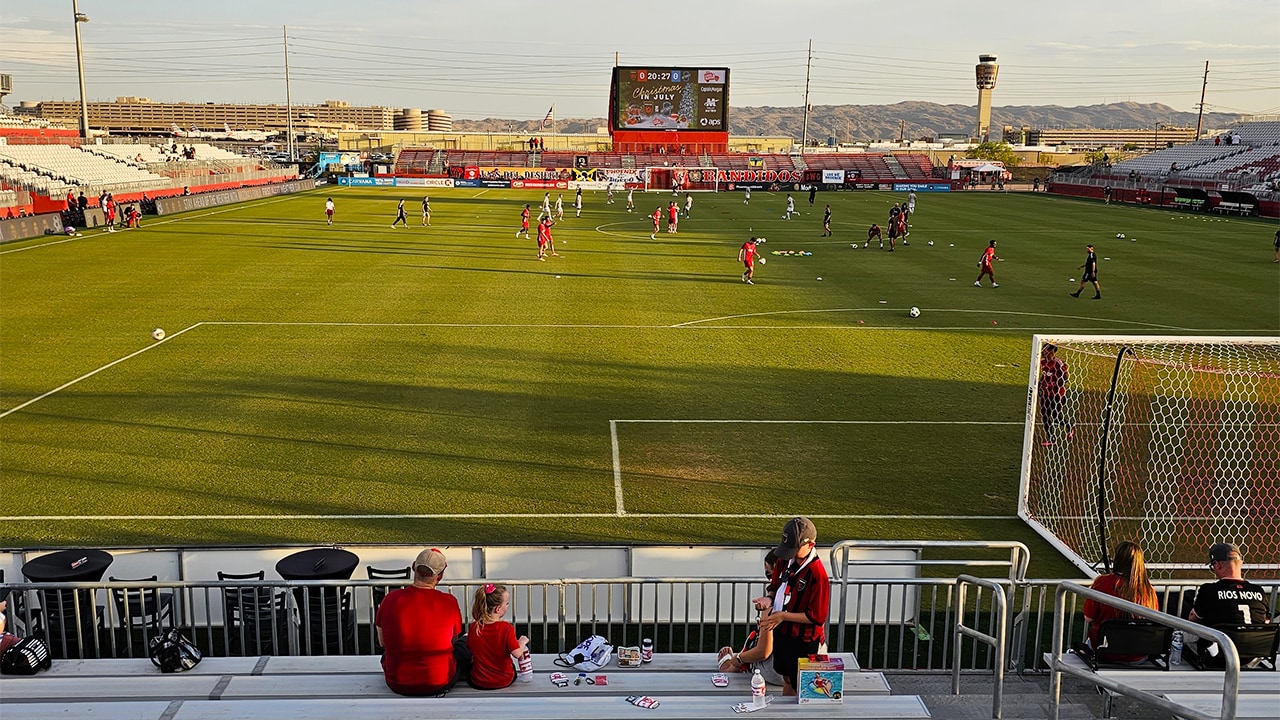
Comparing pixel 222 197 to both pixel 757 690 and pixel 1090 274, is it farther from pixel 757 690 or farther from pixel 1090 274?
pixel 757 690

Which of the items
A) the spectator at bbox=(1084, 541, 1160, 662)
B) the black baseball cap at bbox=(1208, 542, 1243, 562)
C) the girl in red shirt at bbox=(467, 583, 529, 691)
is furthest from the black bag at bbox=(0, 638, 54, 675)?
the black baseball cap at bbox=(1208, 542, 1243, 562)

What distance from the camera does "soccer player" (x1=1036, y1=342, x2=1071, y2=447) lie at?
49.7 ft

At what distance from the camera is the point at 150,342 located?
2298cm

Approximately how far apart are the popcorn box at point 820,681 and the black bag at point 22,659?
5.89 meters

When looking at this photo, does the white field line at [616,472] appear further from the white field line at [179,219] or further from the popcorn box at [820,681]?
the white field line at [179,219]

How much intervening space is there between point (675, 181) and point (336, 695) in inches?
3348

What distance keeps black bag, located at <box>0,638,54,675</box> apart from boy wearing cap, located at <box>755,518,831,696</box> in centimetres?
565

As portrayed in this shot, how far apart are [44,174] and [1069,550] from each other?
5761 centimetres

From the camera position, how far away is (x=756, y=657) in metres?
7.46

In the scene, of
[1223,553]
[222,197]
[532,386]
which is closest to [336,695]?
[1223,553]

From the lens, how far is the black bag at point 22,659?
7715mm

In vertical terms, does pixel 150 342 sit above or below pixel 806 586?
below

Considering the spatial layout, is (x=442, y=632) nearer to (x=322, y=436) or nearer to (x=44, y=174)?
(x=322, y=436)

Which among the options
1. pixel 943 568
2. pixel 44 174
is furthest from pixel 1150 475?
pixel 44 174
